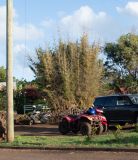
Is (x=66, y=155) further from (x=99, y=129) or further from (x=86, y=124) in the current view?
(x=99, y=129)

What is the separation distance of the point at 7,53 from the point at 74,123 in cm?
609

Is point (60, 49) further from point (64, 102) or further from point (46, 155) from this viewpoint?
point (46, 155)

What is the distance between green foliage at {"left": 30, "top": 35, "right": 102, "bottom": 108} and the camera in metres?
36.4

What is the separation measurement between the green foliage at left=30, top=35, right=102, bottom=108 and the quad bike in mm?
11304

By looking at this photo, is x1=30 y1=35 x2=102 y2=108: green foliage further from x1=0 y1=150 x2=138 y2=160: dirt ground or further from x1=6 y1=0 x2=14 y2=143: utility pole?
x1=0 y1=150 x2=138 y2=160: dirt ground

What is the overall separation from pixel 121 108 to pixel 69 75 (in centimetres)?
1012

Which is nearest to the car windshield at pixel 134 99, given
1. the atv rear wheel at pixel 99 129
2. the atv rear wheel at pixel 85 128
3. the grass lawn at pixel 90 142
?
the atv rear wheel at pixel 99 129

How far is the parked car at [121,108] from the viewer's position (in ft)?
86.8

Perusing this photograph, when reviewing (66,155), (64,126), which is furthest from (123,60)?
(66,155)

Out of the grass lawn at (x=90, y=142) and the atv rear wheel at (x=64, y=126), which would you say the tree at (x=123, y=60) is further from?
the grass lawn at (x=90, y=142)

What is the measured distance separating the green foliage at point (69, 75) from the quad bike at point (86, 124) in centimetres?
1130

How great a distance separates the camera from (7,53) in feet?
64.6

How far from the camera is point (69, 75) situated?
3638cm

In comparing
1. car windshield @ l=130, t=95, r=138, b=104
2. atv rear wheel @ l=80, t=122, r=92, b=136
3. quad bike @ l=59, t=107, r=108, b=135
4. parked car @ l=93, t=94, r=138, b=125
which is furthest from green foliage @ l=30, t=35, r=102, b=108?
atv rear wheel @ l=80, t=122, r=92, b=136
